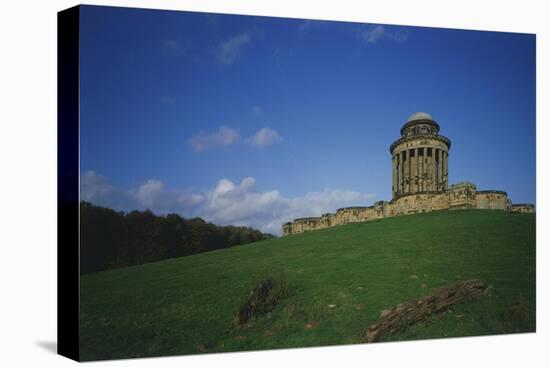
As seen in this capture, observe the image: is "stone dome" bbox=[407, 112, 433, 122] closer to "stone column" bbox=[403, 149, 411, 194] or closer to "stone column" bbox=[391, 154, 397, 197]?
"stone column" bbox=[403, 149, 411, 194]

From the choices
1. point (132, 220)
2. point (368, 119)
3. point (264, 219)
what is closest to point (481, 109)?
point (368, 119)

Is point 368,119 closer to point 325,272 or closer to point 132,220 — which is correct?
point 325,272

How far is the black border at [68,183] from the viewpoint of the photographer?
1752 centimetres

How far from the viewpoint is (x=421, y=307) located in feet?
65.6

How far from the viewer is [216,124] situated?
1881cm

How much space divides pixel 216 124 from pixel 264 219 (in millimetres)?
2371

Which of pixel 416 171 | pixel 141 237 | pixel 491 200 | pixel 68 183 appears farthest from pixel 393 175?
pixel 68 183

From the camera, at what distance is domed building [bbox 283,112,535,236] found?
20672mm

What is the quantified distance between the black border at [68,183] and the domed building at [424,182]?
6607 millimetres

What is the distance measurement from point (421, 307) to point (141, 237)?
6.62 meters

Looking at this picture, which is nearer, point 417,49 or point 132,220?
point 132,220

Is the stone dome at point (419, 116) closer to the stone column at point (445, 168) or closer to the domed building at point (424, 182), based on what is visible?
the domed building at point (424, 182)

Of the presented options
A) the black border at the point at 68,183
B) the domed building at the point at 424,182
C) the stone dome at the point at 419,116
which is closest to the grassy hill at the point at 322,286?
the domed building at the point at 424,182

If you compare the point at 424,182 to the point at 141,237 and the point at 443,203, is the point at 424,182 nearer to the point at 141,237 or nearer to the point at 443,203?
the point at 443,203
